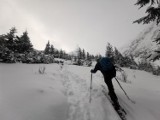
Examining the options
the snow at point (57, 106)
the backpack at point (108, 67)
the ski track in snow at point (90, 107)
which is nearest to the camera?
the snow at point (57, 106)

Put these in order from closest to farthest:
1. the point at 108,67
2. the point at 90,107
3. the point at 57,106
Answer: the point at 57,106
the point at 90,107
the point at 108,67

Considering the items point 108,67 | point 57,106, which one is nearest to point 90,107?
point 57,106

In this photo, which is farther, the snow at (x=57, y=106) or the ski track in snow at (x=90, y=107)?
the ski track in snow at (x=90, y=107)

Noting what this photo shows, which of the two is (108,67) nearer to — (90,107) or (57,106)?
(90,107)

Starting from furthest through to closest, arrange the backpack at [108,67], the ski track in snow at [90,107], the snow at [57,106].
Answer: the backpack at [108,67] → the ski track in snow at [90,107] → the snow at [57,106]

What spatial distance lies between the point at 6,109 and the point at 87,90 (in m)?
4.02

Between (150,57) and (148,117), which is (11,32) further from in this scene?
(148,117)

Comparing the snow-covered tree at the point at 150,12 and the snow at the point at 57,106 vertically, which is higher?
the snow-covered tree at the point at 150,12

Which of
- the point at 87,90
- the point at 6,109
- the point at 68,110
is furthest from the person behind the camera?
the point at 87,90

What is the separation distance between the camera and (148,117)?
5449 mm

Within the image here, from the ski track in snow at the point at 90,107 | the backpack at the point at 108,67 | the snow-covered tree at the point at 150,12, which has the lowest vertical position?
the ski track in snow at the point at 90,107

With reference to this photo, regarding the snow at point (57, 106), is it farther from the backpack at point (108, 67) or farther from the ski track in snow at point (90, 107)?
the backpack at point (108, 67)

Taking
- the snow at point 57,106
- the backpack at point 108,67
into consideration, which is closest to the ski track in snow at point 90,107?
the snow at point 57,106

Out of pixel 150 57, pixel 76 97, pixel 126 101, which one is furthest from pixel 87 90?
pixel 150 57
